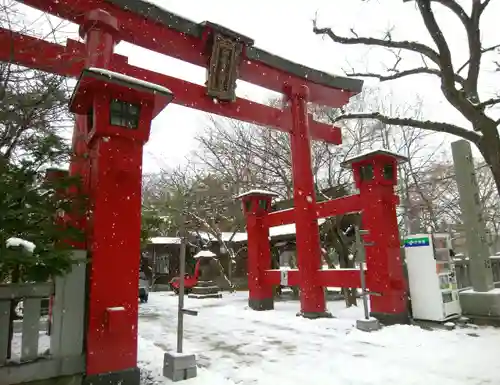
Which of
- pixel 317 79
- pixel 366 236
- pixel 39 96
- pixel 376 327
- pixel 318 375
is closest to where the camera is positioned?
pixel 39 96

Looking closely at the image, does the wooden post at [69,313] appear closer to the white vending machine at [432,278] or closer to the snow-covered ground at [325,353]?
the snow-covered ground at [325,353]

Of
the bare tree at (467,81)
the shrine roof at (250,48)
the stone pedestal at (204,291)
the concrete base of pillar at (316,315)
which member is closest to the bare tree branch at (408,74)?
the bare tree at (467,81)

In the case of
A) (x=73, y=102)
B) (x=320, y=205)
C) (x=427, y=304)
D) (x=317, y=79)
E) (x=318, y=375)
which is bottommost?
(x=318, y=375)

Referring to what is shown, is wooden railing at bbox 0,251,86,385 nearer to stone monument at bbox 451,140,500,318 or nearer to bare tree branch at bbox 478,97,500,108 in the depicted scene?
bare tree branch at bbox 478,97,500,108

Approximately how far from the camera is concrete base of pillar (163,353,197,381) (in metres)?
4.27

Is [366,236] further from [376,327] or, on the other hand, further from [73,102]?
[73,102]

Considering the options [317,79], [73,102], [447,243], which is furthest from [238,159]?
[73,102]

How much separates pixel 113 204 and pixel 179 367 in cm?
210

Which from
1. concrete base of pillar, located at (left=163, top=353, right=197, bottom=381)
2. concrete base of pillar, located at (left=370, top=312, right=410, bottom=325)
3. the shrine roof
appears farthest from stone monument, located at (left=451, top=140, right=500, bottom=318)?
concrete base of pillar, located at (left=163, top=353, right=197, bottom=381)

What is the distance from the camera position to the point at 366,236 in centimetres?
841

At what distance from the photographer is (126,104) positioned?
4.57 metres

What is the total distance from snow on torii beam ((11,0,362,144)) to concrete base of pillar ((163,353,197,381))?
5894 mm

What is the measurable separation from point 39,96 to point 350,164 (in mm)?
6654

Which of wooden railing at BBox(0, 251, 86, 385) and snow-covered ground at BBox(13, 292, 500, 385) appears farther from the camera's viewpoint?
snow-covered ground at BBox(13, 292, 500, 385)
